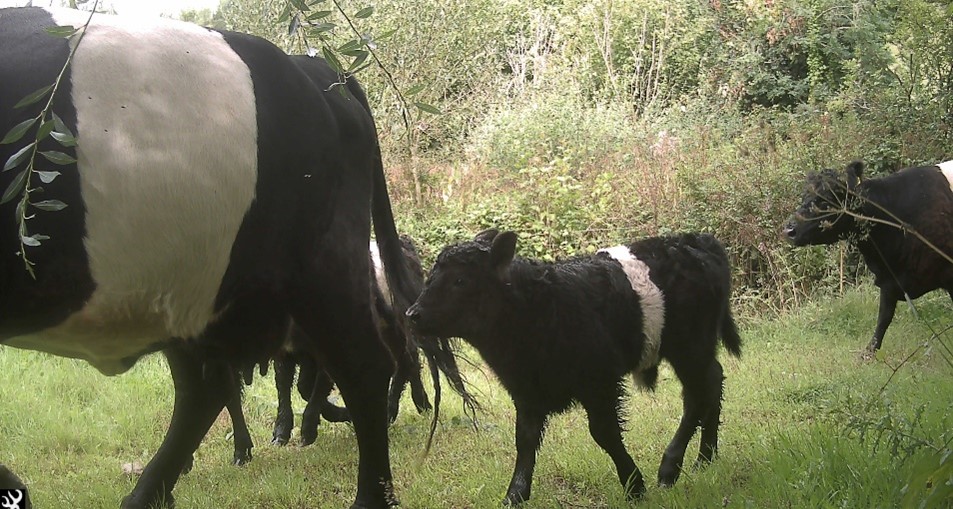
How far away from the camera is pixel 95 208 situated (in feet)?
10.9

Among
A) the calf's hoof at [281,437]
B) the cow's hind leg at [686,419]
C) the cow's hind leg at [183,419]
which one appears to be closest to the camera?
the cow's hind leg at [183,419]

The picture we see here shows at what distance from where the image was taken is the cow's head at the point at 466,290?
4.76m

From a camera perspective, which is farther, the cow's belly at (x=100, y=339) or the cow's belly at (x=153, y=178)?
the cow's belly at (x=100, y=339)

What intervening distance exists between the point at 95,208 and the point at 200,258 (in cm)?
47

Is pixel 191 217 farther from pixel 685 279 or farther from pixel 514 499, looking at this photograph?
pixel 685 279

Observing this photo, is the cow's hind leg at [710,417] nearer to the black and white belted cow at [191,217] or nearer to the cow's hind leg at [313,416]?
the black and white belted cow at [191,217]

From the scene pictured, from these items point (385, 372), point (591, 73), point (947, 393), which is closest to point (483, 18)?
point (591, 73)

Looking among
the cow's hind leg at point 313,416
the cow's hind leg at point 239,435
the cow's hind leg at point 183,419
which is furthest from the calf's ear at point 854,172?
the cow's hind leg at point 183,419

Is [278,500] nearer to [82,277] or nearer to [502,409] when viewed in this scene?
[82,277]

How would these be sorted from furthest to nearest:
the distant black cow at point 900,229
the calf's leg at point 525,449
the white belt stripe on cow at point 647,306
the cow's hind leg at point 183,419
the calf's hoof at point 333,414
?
the distant black cow at point 900,229 < the calf's hoof at point 333,414 < the white belt stripe on cow at point 647,306 < the calf's leg at point 525,449 < the cow's hind leg at point 183,419

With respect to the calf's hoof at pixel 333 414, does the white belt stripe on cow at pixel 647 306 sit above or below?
above

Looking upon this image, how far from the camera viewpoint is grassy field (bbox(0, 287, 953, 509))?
396 cm

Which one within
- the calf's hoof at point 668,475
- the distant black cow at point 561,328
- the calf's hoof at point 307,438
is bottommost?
the calf's hoof at point 307,438

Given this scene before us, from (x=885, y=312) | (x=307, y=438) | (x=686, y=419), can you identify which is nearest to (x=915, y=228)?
(x=885, y=312)
